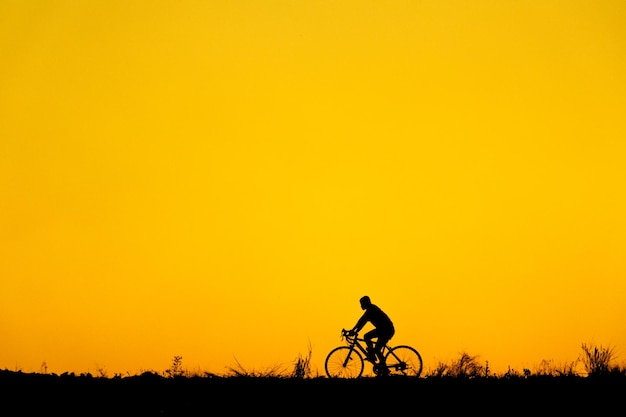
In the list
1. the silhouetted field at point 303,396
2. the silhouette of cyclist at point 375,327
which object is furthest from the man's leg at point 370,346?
the silhouetted field at point 303,396

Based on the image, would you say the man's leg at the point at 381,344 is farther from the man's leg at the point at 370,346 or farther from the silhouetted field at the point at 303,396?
the silhouetted field at the point at 303,396

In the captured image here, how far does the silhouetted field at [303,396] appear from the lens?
763 inches

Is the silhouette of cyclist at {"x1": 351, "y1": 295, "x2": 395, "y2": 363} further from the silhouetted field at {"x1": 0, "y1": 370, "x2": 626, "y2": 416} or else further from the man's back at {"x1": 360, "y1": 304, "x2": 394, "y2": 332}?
the silhouetted field at {"x1": 0, "y1": 370, "x2": 626, "y2": 416}

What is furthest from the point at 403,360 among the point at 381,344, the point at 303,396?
the point at 303,396

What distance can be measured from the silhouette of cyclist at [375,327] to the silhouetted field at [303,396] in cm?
432

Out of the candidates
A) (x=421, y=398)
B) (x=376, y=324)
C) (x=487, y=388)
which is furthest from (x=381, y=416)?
(x=376, y=324)

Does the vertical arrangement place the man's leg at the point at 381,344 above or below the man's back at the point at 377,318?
below

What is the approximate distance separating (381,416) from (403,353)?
889cm

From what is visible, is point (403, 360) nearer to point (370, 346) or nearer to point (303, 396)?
point (370, 346)

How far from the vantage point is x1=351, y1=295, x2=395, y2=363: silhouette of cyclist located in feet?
88.7

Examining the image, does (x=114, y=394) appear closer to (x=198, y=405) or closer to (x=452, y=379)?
(x=198, y=405)

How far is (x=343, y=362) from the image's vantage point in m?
28.1

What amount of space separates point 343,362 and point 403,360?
1.65m

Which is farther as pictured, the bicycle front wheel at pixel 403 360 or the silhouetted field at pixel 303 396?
the bicycle front wheel at pixel 403 360
